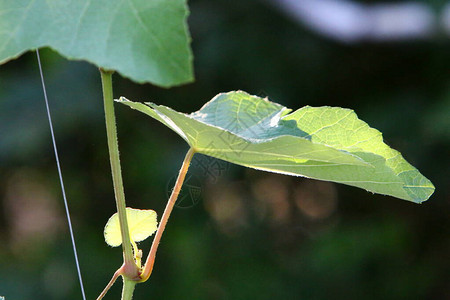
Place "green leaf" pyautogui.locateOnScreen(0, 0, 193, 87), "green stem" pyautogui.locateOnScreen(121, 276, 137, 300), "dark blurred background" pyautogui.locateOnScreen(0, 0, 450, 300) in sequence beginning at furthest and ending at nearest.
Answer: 1. "dark blurred background" pyautogui.locateOnScreen(0, 0, 450, 300)
2. "green stem" pyautogui.locateOnScreen(121, 276, 137, 300)
3. "green leaf" pyautogui.locateOnScreen(0, 0, 193, 87)

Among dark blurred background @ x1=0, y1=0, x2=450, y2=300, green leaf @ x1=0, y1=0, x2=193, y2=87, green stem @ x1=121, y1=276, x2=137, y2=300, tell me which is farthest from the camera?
dark blurred background @ x1=0, y1=0, x2=450, y2=300

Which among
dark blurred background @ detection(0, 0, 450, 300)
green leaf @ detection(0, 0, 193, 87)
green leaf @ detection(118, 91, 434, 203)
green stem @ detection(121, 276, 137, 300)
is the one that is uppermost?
green leaf @ detection(0, 0, 193, 87)

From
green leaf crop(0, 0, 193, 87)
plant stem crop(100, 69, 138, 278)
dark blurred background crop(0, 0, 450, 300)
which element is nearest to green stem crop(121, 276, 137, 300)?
plant stem crop(100, 69, 138, 278)

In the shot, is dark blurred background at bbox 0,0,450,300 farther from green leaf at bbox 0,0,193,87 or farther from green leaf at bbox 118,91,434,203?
green leaf at bbox 0,0,193,87

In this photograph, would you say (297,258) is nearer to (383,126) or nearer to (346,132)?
(383,126)

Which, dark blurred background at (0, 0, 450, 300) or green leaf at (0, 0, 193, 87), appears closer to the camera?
green leaf at (0, 0, 193, 87)

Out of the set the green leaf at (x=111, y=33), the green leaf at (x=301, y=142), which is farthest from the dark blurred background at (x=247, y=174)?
the green leaf at (x=111, y=33)

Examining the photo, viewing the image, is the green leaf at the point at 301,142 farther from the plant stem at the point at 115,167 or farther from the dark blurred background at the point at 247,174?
the dark blurred background at the point at 247,174
